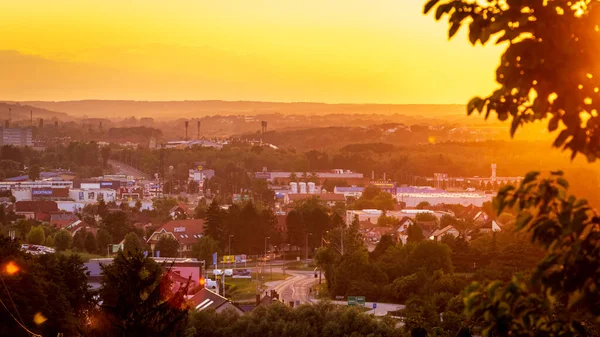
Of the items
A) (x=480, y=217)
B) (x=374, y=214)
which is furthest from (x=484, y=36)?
(x=374, y=214)

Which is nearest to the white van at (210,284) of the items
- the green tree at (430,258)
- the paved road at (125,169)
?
the green tree at (430,258)

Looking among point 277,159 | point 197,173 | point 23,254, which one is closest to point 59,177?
point 197,173

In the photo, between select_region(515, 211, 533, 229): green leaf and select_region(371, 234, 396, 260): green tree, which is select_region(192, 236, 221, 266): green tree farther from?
select_region(515, 211, 533, 229): green leaf

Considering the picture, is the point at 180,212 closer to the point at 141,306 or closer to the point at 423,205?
the point at 423,205

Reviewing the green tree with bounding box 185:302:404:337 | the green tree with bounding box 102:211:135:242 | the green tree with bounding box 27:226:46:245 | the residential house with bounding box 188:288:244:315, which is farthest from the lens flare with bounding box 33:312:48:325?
the green tree with bounding box 102:211:135:242

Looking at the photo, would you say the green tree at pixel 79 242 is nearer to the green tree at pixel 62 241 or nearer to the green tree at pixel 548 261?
the green tree at pixel 62 241
